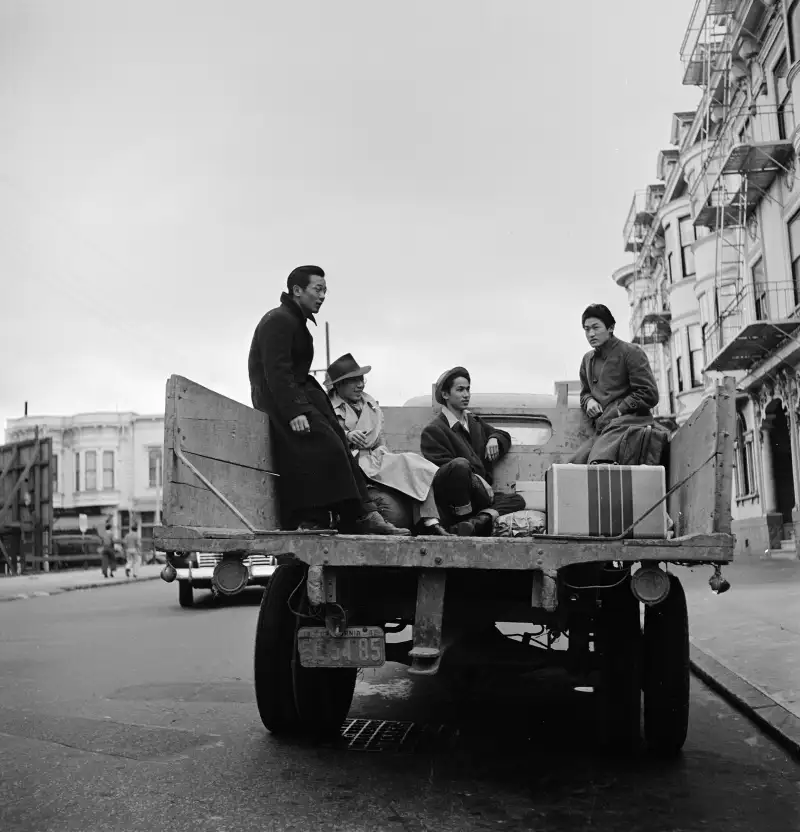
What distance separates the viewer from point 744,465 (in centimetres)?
2995

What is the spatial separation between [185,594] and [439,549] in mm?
12476

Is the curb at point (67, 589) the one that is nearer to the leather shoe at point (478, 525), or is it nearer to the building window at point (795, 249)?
the leather shoe at point (478, 525)

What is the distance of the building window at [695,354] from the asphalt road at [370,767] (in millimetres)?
28147

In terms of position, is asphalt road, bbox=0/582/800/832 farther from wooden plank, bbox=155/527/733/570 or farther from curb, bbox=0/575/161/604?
curb, bbox=0/575/161/604

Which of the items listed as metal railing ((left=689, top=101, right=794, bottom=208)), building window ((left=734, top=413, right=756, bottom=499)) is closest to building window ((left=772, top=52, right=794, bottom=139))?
metal railing ((left=689, top=101, right=794, bottom=208))

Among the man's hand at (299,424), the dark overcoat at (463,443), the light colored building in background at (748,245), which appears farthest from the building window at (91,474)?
the man's hand at (299,424)

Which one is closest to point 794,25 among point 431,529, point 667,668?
point 431,529

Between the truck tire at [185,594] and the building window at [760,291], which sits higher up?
the building window at [760,291]

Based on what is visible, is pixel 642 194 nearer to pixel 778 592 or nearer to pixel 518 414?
pixel 778 592

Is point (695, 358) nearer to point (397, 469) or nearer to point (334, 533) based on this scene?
point (397, 469)

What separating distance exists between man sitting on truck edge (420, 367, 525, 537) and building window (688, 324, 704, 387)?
28.4m

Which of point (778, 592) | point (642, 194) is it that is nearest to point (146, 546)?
point (642, 194)

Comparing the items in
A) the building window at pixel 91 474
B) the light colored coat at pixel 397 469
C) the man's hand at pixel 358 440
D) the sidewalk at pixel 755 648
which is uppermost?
the building window at pixel 91 474

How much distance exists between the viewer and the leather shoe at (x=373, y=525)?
226 inches
